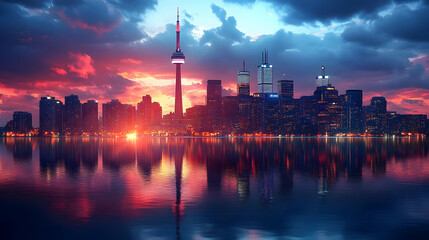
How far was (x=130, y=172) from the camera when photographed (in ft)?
159

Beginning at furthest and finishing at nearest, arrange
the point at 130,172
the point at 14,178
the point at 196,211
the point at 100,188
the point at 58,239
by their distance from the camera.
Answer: the point at 130,172 < the point at 14,178 < the point at 100,188 < the point at 196,211 < the point at 58,239

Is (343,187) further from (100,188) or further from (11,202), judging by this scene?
(11,202)

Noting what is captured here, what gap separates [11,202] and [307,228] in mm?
20916

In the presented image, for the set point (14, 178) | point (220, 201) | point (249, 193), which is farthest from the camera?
point (14, 178)

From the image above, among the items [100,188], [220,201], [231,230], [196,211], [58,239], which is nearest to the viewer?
[58,239]

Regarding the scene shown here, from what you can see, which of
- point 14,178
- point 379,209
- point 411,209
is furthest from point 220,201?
point 14,178

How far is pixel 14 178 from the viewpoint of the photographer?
43.3 m

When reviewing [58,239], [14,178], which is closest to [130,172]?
[14,178]

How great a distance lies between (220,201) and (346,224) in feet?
31.8

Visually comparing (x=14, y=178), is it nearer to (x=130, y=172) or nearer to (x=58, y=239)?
(x=130, y=172)

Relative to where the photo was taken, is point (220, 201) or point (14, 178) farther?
point (14, 178)

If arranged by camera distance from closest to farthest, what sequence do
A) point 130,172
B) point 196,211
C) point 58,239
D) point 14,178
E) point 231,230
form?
point 58,239
point 231,230
point 196,211
point 14,178
point 130,172

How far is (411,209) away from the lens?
25719mm

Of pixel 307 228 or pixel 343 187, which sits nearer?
pixel 307 228
